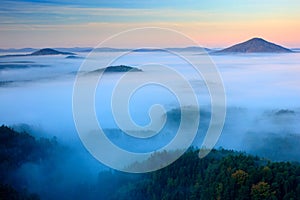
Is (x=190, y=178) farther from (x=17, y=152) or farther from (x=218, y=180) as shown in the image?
(x=17, y=152)

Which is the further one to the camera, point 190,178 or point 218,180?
point 190,178

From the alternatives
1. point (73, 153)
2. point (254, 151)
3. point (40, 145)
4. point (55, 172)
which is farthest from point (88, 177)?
point (254, 151)

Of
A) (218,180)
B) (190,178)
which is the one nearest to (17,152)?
(190,178)

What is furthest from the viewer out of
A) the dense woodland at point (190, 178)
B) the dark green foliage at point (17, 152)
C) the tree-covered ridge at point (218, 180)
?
the dark green foliage at point (17, 152)

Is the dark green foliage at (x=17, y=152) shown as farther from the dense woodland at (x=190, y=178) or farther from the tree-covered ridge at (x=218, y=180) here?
the tree-covered ridge at (x=218, y=180)

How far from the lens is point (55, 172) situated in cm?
13838

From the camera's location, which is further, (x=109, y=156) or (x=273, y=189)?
(x=109, y=156)

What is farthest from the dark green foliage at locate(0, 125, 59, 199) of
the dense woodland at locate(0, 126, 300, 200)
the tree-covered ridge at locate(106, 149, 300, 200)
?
the tree-covered ridge at locate(106, 149, 300, 200)

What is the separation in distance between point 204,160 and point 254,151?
88.5 metres

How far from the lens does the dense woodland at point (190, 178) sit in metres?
72.6

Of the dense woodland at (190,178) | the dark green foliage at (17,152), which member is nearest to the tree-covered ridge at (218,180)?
the dense woodland at (190,178)

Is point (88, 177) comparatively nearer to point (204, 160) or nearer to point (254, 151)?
point (204, 160)

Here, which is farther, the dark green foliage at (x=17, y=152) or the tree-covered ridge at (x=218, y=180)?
the dark green foliage at (x=17, y=152)

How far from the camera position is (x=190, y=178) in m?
93.3
